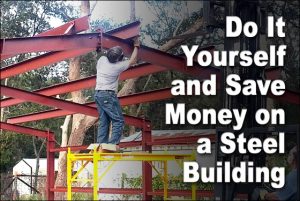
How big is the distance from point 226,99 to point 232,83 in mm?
290

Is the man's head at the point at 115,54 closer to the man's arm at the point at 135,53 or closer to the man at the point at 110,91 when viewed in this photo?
the man at the point at 110,91

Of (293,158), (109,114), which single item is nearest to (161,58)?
(109,114)

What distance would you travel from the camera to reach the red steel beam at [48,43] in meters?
8.05

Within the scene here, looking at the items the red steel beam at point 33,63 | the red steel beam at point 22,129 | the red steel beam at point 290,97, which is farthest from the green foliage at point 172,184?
the red steel beam at point 33,63

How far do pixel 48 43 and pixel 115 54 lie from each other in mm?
1049

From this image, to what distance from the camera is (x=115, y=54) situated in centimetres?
861

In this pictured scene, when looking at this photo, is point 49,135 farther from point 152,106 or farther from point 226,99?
point 152,106

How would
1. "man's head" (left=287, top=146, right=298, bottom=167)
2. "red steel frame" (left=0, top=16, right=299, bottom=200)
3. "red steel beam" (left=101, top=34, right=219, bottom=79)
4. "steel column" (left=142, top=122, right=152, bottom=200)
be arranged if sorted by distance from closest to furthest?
1. "man's head" (left=287, top=146, right=298, bottom=167)
2. "red steel frame" (left=0, top=16, right=299, bottom=200)
3. "red steel beam" (left=101, top=34, right=219, bottom=79)
4. "steel column" (left=142, top=122, right=152, bottom=200)

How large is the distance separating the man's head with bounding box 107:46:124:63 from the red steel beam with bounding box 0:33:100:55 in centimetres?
52

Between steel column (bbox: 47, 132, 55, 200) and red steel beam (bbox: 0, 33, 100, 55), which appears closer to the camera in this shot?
red steel beam (bbox: 0, 33, 100, 55)

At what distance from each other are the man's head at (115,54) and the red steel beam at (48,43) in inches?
20.4

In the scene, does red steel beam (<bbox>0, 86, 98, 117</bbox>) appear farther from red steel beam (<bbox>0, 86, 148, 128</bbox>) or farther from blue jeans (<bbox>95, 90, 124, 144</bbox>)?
blue jeans (<bbox>95, 90, 124, 144</bbox>)

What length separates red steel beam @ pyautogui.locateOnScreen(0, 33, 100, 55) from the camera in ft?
26.4

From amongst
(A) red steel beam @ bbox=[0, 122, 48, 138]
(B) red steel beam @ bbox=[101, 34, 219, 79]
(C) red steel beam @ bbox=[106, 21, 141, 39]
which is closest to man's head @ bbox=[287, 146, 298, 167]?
(B) red steel beam @ bbox=[101, 34, 219, 79]
